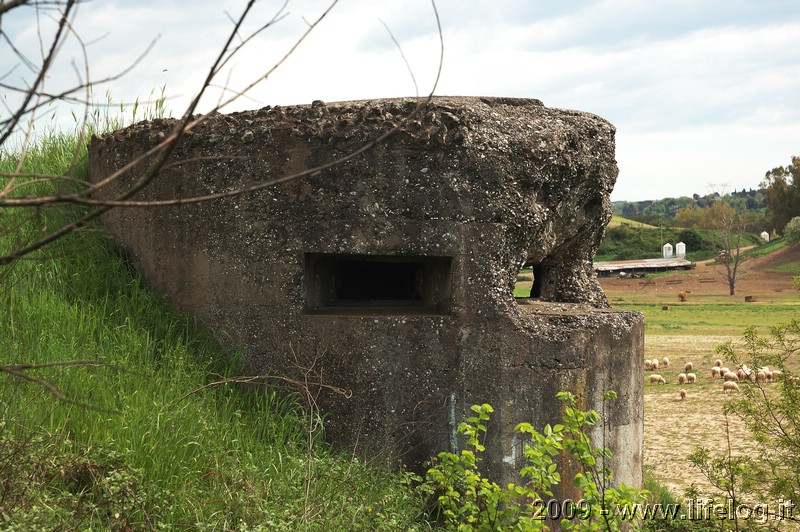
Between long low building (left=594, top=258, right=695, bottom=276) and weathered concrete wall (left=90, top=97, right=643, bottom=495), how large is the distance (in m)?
41.0

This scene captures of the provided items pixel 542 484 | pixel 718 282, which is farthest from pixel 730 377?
pixel 718 282

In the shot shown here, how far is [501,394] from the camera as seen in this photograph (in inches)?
182

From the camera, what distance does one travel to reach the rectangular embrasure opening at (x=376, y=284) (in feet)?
15.6

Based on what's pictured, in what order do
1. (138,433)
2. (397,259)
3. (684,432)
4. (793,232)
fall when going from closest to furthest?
(138,433) → (397,259) → (684,432) → (793,232)

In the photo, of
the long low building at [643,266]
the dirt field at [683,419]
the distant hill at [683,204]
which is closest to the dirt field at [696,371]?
the dirt field at [683,419]

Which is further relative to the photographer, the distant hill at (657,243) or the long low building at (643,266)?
the distant hill at (657,243)

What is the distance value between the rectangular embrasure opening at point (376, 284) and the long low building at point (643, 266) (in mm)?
40490

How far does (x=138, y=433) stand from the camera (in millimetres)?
4012

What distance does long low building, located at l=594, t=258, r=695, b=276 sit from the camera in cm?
4594

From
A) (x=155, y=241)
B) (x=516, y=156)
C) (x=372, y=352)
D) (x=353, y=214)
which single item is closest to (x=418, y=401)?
(x=372, y=352)

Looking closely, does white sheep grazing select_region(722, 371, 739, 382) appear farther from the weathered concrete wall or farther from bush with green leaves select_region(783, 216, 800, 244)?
bush with green leaves select_region(783, 216, 800, 244)

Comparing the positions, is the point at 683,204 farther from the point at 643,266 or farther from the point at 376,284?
the point at 376,284

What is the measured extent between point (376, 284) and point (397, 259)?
76cm

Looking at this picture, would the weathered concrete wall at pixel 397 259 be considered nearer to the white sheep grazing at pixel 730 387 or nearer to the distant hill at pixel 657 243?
the white sheep grazing at pixel 730 387
